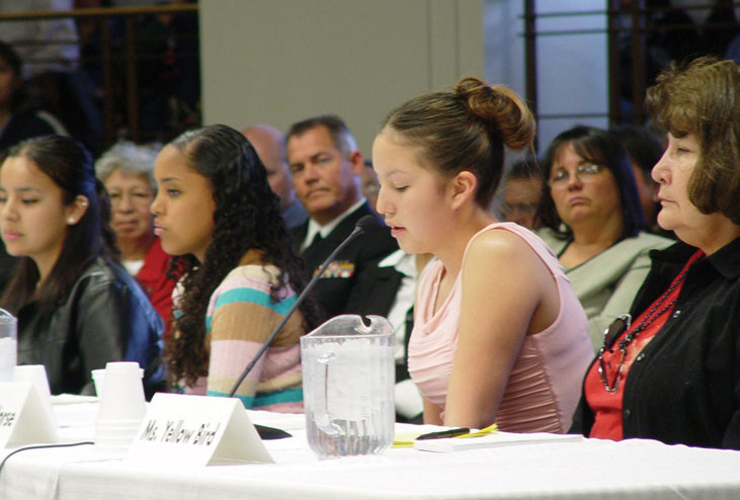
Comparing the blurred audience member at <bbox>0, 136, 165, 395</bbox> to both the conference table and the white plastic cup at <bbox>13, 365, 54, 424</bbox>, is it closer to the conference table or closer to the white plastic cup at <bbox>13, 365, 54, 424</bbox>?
the white plastic cup at <bbox>13, 365, 54, 424</bbox>

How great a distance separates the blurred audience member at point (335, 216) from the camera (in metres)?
3.73

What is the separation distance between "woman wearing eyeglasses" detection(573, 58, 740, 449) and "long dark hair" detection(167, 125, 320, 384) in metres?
0.93

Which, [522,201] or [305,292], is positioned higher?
[305,292]

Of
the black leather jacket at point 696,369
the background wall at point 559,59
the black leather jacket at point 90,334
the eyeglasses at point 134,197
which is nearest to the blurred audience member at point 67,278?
the black leather jacket at point 90,334

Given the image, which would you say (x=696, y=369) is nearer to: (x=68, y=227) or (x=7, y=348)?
(x=7, y=348)

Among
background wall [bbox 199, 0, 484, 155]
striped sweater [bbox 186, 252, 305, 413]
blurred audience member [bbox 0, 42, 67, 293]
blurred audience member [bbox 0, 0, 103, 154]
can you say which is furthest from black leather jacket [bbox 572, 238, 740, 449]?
blurred audience member [bbox 0, 0, 103, 154]

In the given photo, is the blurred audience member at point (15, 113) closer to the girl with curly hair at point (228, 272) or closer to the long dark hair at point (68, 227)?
the long dark hair at point (68, 227)

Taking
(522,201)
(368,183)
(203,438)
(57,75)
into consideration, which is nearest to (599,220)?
(522,201)

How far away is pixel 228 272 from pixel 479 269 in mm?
893

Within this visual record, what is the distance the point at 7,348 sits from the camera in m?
2.07

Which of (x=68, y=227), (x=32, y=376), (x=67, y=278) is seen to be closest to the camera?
(x=32, y=376)

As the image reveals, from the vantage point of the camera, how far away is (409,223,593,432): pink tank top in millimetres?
2039

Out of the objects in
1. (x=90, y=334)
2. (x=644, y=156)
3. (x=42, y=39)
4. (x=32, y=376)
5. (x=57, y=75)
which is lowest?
(x=90, y=334)

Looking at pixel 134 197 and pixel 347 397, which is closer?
pixel 347 397
